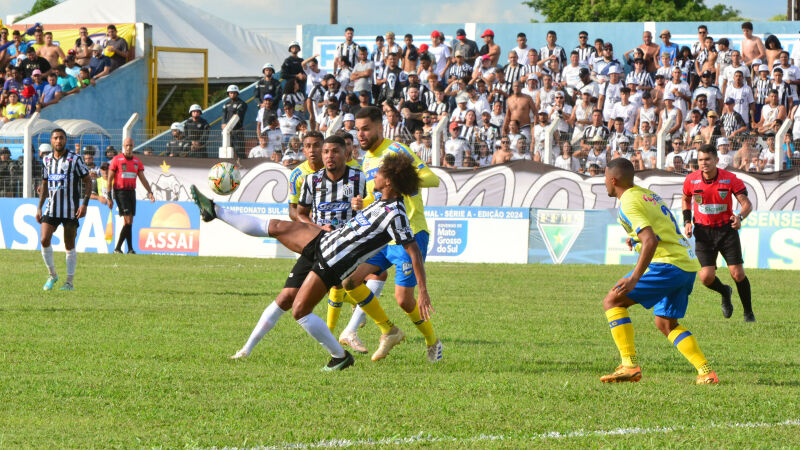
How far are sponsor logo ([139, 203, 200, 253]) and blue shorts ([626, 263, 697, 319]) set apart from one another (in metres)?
16.1

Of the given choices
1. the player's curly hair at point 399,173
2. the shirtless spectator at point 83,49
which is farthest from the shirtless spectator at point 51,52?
the player's curly hair at point 399,173

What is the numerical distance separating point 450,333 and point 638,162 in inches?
454

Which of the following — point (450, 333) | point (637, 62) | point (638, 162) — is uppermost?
point (637, 62)

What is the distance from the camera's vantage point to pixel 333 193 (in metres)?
9.22

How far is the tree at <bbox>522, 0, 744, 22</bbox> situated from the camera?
166ft

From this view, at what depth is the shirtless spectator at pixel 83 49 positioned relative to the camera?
3148cm

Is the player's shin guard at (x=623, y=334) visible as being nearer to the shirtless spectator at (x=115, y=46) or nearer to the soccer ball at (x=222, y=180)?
the soccer ball at (x=222, y=180)

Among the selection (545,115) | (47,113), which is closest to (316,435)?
(545,115)

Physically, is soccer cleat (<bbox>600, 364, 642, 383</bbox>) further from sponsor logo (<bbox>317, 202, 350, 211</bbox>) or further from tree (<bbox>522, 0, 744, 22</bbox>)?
tree (<bbox>522, 0, 744, 22</bbox>)

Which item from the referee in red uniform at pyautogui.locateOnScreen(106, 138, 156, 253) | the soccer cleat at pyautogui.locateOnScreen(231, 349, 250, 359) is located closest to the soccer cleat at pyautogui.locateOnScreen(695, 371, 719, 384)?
the soccer cleat at pyautogui.locateOnScreen(231, 349, 250, 359)

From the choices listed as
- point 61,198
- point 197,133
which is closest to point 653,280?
point 61,198

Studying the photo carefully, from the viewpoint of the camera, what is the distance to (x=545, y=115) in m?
22.2

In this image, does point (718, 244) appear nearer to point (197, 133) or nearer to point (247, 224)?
point (247, 224)

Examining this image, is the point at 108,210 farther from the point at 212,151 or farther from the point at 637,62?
the point at 637,62
